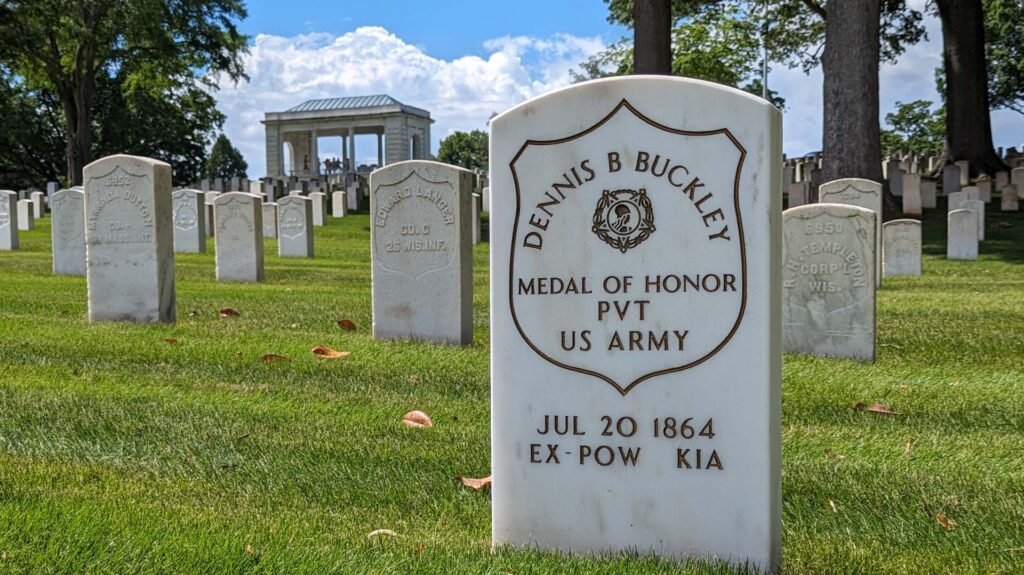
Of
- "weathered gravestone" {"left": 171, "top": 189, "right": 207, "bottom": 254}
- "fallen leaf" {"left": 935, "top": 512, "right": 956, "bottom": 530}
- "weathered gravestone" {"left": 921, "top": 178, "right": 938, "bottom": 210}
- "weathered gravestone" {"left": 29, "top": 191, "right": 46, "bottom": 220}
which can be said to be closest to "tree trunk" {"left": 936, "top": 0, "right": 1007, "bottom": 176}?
"weathered gravestone" {"left": 921, "top": 178, "right": 938, "bottom": 210}

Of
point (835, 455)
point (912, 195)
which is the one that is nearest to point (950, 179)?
point (912, 195)

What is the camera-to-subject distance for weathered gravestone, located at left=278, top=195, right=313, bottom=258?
62.7 ft

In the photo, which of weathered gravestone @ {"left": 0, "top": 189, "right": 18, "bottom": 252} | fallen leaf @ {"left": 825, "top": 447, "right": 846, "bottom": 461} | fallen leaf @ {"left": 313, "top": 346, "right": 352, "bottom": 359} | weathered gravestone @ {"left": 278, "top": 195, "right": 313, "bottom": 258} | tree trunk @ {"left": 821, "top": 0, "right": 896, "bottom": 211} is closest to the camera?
fallen leaf @ {"left": 825, "top": 447, "right": 846, "bottom": 461}

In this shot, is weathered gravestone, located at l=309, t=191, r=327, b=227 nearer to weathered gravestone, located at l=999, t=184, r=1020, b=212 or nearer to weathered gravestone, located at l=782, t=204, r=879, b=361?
weathered gravestone, located at l=999, t=184, r=1020, b=212

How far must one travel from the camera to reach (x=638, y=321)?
2822mm

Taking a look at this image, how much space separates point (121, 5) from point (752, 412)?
38.6m

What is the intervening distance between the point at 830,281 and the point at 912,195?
724 inches

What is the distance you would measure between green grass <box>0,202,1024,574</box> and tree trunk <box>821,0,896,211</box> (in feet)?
35.2

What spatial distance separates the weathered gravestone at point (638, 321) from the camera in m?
2.72

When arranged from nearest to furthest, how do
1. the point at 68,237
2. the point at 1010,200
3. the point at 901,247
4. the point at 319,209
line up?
the point at 68,237 < the point at 901,247 < the point at 1010,200 < the point at 319,209

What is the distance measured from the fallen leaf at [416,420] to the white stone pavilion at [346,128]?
61834 mm

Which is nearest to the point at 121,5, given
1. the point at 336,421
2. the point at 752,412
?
the point at 336,421

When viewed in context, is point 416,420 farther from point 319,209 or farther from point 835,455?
point 319,209

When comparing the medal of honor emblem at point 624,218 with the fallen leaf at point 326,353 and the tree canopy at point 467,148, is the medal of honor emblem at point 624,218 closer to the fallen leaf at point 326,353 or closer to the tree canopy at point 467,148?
the fallen leaf at point 326,353
